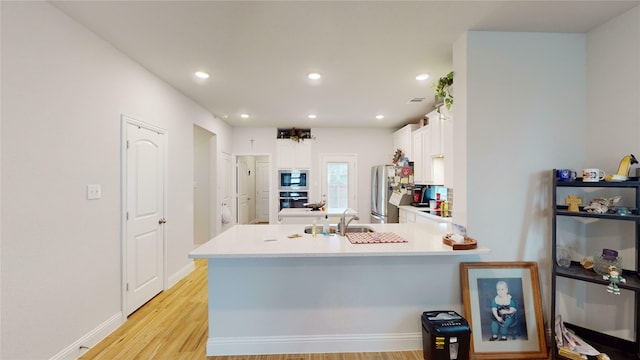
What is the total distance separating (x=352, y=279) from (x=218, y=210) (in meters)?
3.63

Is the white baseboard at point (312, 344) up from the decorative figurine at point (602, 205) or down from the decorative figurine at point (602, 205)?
down

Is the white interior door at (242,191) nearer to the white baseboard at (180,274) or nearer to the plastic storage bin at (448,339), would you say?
the white baseboard at (180,274)

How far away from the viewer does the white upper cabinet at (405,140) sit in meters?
5.02

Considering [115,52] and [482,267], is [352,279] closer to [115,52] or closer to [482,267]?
[482,267]

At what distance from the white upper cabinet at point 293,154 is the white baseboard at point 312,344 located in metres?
4.20

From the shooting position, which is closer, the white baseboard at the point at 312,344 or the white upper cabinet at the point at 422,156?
the white baseboard at the point at 312,344

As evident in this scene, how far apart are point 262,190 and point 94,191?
5886 mm

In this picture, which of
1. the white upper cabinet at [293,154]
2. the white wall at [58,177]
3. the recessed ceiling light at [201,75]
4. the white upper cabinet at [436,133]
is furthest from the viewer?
the white upper cabinet at [293,154]

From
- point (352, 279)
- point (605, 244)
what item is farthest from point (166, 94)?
point (605, 244)

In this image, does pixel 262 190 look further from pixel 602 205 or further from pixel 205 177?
pixel 602 205

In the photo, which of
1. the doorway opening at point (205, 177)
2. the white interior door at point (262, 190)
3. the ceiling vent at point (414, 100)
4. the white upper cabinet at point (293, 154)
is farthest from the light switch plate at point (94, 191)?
the white interior door at point (262, 190)

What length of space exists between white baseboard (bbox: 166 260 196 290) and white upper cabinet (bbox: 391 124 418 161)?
158 inches

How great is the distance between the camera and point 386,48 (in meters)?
2.41

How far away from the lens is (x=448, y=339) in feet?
6.21
